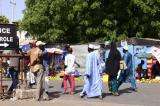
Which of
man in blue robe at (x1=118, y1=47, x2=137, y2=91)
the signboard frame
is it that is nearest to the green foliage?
man in blue robe at (x1=118, y1=47, x2=137, y2=91)

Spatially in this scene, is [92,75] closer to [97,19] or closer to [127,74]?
[127,74]

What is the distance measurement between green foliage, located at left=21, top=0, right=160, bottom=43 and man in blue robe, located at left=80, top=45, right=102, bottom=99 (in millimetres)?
14908

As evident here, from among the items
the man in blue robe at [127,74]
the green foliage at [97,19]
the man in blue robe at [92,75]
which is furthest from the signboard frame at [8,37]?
the green foliage at [97,19]

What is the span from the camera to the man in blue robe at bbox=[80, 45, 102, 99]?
51.3ft

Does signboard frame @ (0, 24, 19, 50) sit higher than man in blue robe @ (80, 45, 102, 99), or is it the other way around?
signboard frame @ (0, 24, 19, 50)

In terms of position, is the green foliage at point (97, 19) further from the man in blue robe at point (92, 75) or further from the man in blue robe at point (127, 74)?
the man in blue robe at point (92, 75)

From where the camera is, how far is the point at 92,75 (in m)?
15.8

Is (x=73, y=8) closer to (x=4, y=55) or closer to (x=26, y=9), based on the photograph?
(x=26, y=9)

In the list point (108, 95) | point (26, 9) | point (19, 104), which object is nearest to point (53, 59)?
point (26, 9)

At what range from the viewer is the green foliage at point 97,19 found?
102ft

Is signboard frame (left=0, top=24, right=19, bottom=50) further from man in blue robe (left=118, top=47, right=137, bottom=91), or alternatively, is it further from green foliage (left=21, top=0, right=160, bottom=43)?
green foliage (left=21, top=0, right=160, bottom=43)

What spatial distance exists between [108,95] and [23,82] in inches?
111

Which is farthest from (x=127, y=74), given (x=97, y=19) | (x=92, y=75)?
(x=97, y=19)

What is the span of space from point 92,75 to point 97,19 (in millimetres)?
15973
